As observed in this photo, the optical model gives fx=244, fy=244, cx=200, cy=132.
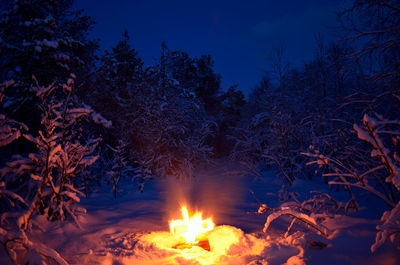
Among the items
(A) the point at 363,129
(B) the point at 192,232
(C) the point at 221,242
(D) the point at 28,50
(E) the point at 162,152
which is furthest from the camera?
(E) the point at 162,152

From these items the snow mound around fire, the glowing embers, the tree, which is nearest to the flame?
the glowing embers

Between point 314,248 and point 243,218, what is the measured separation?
2909 mm

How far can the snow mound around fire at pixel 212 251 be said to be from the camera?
2990 millimetres

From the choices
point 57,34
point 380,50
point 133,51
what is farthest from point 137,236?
point 133,51

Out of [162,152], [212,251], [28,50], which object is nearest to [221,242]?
[212,251]

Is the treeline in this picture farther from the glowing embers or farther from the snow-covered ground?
the glowing embers

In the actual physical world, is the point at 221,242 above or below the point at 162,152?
below

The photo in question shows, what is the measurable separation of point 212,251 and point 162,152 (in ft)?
36.6

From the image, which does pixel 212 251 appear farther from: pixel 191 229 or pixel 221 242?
pixel 191 229

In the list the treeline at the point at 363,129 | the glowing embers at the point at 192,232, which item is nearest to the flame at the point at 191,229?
the glowing embers at the point at 192,232

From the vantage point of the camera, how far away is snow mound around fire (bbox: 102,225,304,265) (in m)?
2.99

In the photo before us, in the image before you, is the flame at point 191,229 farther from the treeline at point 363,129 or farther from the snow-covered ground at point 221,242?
the treeline at point 363,129

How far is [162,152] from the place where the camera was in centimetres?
1446

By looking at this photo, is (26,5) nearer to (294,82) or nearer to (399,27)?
(399,27)
